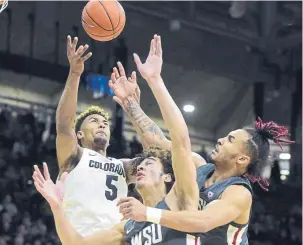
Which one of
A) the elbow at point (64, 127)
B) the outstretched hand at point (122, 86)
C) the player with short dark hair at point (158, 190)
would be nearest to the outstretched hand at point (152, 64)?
the player with short dark hair at point (158, 190)

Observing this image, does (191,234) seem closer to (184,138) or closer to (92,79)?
(184,138)

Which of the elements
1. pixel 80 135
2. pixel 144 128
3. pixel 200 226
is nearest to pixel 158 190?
pixel 200 226

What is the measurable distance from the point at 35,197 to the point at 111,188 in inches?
243

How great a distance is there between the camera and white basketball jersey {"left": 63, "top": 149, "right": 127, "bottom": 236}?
4250mm

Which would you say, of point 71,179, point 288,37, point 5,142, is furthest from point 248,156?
point 288,37

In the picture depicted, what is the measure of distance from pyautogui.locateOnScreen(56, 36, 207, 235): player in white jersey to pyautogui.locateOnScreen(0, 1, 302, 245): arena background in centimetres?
513

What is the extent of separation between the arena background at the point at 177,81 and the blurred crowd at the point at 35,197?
0.02 m

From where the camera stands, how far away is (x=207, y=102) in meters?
13.8

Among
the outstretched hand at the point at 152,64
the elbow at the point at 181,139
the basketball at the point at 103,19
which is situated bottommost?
the elbow at the point at 181,139

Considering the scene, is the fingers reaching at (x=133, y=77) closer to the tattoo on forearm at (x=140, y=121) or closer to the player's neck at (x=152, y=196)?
the tattoo on forearm at (x=140, y=121)

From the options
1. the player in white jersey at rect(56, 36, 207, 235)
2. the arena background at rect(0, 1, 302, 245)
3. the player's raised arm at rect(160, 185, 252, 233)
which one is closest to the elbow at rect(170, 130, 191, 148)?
the player's raised arm at rect(160, 185, 252, 233)

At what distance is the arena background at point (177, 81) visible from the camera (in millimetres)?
10875

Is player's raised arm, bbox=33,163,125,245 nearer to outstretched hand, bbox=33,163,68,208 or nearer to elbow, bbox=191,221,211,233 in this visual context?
outstretched hand, bbox=33,163,68,208

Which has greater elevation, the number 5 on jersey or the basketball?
the basketball
